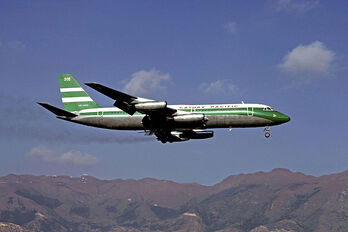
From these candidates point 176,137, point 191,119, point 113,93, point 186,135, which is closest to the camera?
point 113,93

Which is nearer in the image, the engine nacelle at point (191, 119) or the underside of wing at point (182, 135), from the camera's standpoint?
the engine nacelle at point (191, 119)

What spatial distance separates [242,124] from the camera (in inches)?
3049

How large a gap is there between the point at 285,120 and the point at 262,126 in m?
3.74

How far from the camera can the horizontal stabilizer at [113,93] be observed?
68625mm

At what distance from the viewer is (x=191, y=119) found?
73.3 meters

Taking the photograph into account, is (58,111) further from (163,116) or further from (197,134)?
(197,134)

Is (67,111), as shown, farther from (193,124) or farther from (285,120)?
(285,120)

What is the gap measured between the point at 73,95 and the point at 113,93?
19.8 meters

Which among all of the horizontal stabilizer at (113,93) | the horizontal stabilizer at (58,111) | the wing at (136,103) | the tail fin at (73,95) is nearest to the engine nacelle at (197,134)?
the wing at (136,103)

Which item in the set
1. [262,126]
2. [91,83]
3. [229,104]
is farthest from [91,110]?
[262,126]

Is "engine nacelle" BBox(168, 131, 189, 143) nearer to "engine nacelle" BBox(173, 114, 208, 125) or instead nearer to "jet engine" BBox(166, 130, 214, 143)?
"jet engine" BBox(166, 130, 214, 143)

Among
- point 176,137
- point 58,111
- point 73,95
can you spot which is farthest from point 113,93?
point 176,137

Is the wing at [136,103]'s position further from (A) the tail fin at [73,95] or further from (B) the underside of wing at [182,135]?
(A) the tail fin at [73,95]

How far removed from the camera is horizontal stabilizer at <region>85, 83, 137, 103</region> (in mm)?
68625
